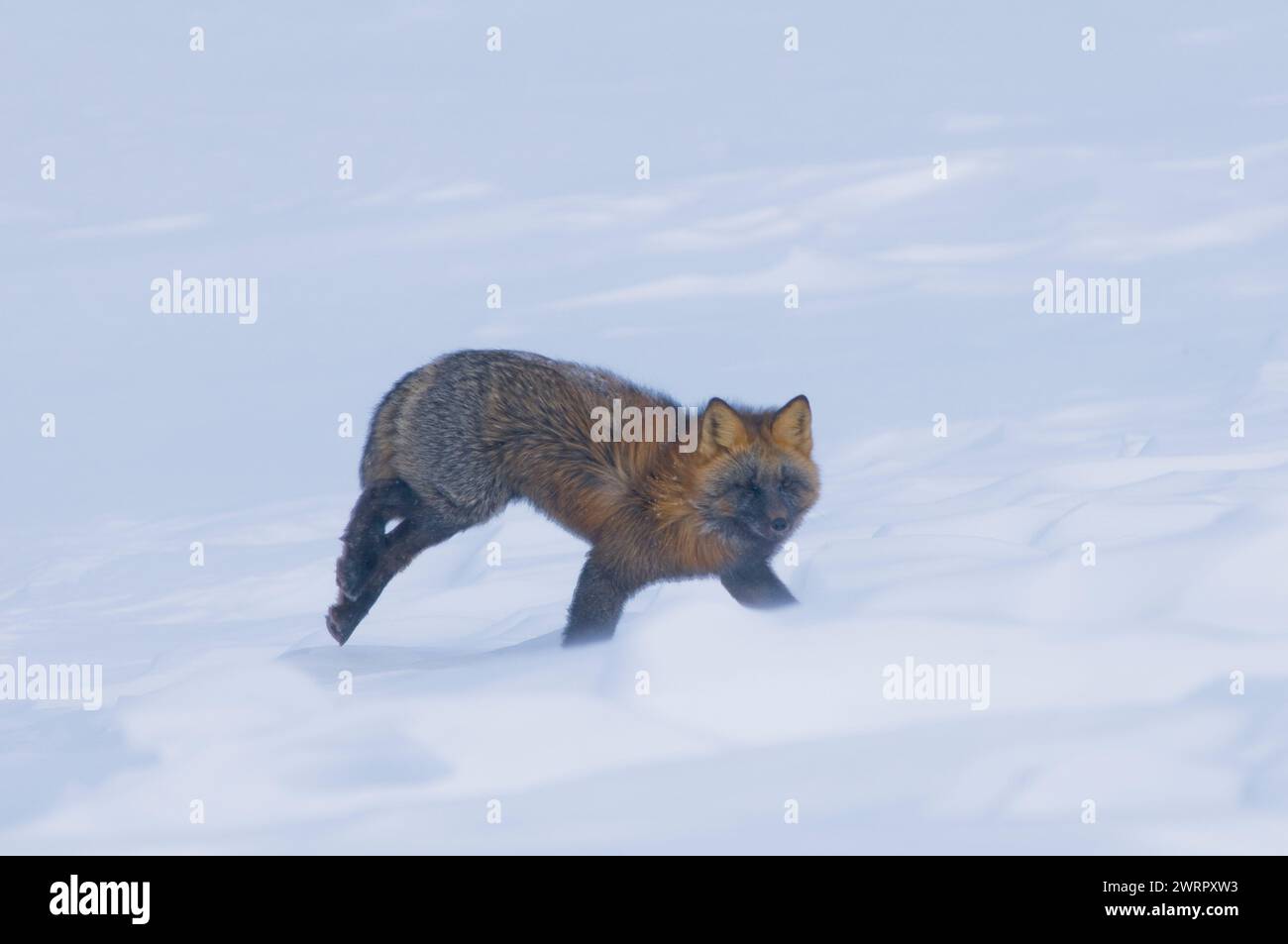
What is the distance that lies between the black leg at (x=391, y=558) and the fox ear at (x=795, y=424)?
2107 mm

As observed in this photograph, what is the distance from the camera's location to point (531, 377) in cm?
902

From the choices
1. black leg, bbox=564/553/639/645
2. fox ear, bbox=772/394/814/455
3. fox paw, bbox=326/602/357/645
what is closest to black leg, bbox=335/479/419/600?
fox paw, bbox=326/602/357/645

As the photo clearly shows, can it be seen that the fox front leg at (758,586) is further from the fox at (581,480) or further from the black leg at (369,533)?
the black leg at (369,533)

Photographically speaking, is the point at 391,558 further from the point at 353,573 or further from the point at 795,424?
the point at 795,424

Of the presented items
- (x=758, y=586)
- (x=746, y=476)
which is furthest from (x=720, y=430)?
(x=758, y=586)

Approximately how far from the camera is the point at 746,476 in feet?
27.6

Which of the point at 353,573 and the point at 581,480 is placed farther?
the point at 353,573

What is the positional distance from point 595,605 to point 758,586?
1025mm

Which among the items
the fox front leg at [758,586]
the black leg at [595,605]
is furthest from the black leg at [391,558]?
the fox front leg at [758,586]

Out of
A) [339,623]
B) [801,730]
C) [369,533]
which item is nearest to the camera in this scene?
[801,730]

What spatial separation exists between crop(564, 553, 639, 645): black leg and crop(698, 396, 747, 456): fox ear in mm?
874

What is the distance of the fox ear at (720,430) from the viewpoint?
27.4ft

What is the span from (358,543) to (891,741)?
4.21 m

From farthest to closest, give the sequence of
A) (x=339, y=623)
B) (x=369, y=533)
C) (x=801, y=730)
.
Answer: (x=339, y=623) < (x=369, y=533) < (x=801, y=730)
